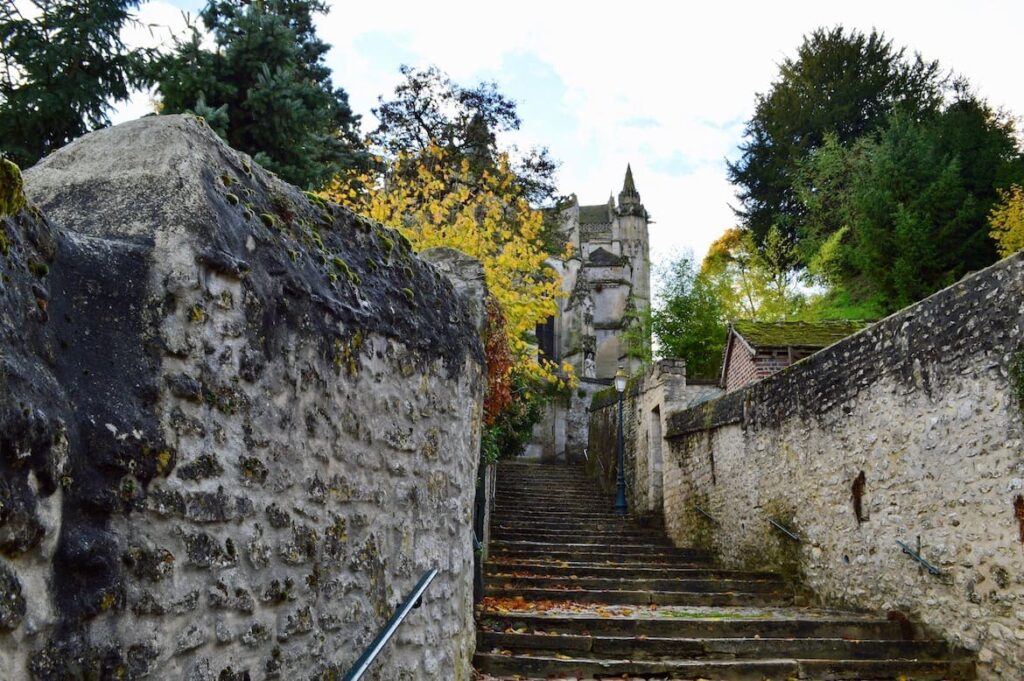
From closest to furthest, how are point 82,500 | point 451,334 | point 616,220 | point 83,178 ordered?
point 82,500 < point 83,178 < point 451,334 < point 616,220

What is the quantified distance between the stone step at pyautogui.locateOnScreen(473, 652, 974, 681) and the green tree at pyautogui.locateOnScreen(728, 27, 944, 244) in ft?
73.0

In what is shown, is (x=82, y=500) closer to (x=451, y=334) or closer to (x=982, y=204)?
(x=451, y=334)

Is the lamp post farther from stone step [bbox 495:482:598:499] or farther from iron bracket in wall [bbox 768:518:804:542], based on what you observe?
iron bracket in wall [bbox 768:518:804:542]

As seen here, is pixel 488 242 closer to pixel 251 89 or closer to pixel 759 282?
pixel 251 89

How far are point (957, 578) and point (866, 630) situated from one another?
3.55 ft

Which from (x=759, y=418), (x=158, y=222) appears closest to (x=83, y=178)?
(x=158, y=222)

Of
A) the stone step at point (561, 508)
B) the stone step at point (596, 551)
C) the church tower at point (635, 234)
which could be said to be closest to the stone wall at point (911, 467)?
the stone step at point (596, 551)

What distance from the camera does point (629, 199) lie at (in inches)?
1857

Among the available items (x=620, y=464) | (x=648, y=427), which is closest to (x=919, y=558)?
(x=648, y=427)

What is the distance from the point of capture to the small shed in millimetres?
15156

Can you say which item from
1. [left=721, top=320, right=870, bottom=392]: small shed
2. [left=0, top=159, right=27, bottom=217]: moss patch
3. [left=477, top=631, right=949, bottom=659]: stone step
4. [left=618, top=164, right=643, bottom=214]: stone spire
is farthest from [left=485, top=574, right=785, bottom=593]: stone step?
[left=618, top=164, right=643, bottom=214]: stone spire

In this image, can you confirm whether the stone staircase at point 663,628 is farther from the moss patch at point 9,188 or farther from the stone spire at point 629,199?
the stone spire at point 629,199

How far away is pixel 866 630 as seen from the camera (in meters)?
6.84

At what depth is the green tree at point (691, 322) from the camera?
22.1m
